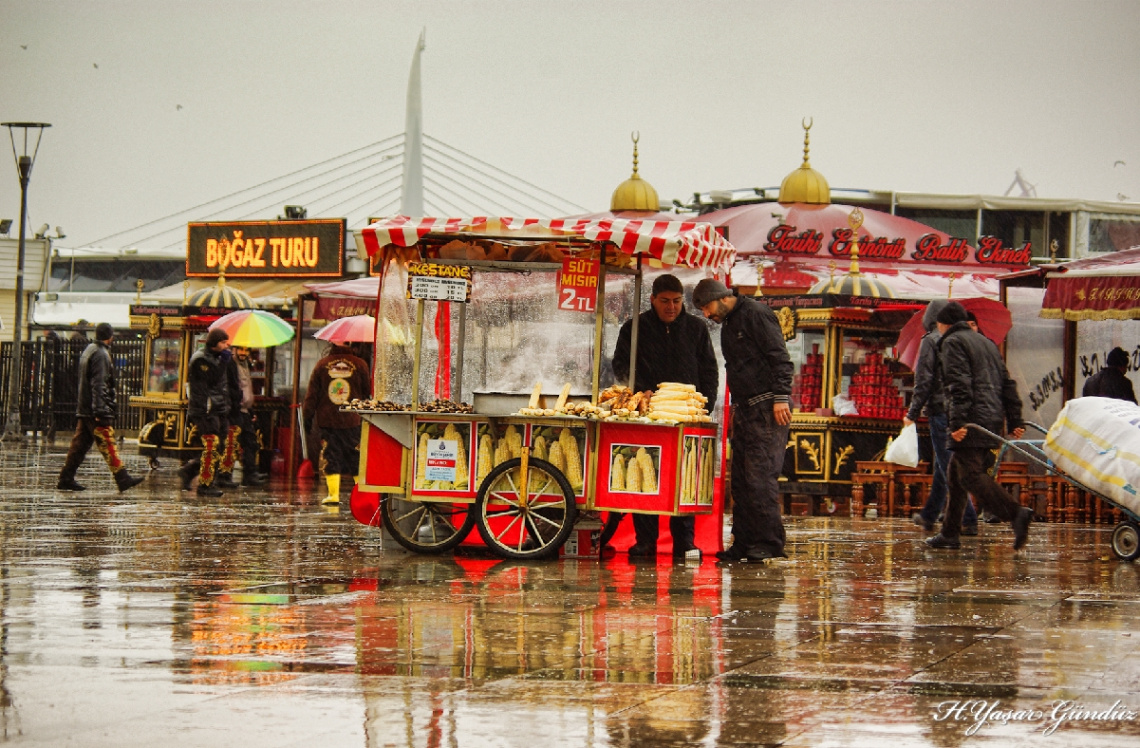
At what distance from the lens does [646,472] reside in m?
10.8

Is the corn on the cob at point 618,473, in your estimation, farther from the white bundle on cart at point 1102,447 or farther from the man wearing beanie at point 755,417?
the white bundle on cart at point 1102,447

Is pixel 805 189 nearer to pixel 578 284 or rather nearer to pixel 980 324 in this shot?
pixel 980 324

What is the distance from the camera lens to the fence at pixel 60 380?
1462 inches

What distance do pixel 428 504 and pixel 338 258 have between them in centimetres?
1929

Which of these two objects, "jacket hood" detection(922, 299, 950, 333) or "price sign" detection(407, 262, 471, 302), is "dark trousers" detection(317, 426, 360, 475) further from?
"price sign" detection(407, 262, 471, 302)

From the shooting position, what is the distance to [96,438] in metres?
17.8

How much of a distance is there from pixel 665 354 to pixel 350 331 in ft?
30.8

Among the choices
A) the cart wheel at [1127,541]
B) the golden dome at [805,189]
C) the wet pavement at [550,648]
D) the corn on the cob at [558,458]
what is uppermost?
the golden dome at [805,189]

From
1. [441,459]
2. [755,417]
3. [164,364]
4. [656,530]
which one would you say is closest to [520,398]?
[441,459]

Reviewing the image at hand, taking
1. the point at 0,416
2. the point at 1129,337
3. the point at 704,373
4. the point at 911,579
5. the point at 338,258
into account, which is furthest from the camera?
the point at 0,416

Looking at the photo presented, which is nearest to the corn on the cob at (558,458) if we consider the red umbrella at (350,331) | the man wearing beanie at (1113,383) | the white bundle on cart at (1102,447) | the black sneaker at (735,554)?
the black sneaker at (735,554)

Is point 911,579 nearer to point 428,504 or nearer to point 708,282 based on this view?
point 708,282

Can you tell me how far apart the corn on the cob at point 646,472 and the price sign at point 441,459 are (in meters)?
1.35

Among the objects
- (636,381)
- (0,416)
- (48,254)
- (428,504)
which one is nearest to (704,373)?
(636,381)
